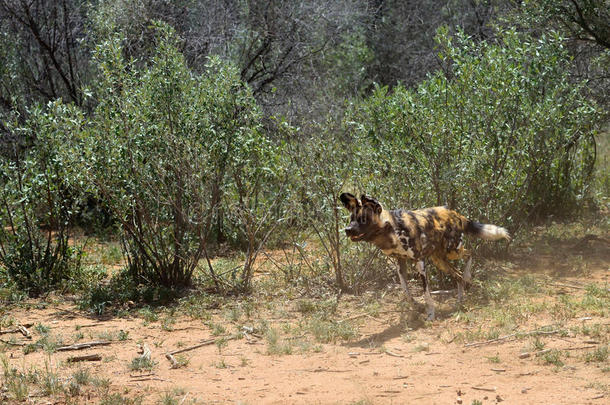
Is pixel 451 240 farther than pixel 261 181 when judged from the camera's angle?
No

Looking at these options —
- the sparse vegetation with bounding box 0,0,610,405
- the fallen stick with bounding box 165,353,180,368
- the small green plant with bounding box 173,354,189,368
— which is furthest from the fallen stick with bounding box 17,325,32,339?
the small green plant with bounding box 173,354,189,368

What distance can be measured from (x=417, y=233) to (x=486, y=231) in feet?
2.77

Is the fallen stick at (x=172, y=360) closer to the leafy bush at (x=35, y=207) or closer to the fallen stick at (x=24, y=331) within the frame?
the fallen stick at (x=24, y=331)

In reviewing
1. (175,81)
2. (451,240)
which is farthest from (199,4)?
(451,240)

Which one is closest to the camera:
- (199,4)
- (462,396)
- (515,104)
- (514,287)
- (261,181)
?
(462,396)

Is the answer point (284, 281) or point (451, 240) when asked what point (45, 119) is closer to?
point (284, 281)

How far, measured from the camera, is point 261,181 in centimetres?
846

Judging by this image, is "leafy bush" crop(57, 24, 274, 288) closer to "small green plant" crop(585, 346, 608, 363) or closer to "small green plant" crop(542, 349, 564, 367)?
"small green plant" crop(542, 349, 564, 367)

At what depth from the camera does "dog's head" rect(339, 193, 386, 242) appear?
20.2 feet

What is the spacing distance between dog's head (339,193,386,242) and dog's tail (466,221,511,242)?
1281mm

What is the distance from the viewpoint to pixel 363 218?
6195mm

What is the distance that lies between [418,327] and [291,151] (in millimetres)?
2402

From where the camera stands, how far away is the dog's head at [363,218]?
6.16 meters

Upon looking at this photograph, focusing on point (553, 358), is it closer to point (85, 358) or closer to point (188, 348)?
point (188, 348)
